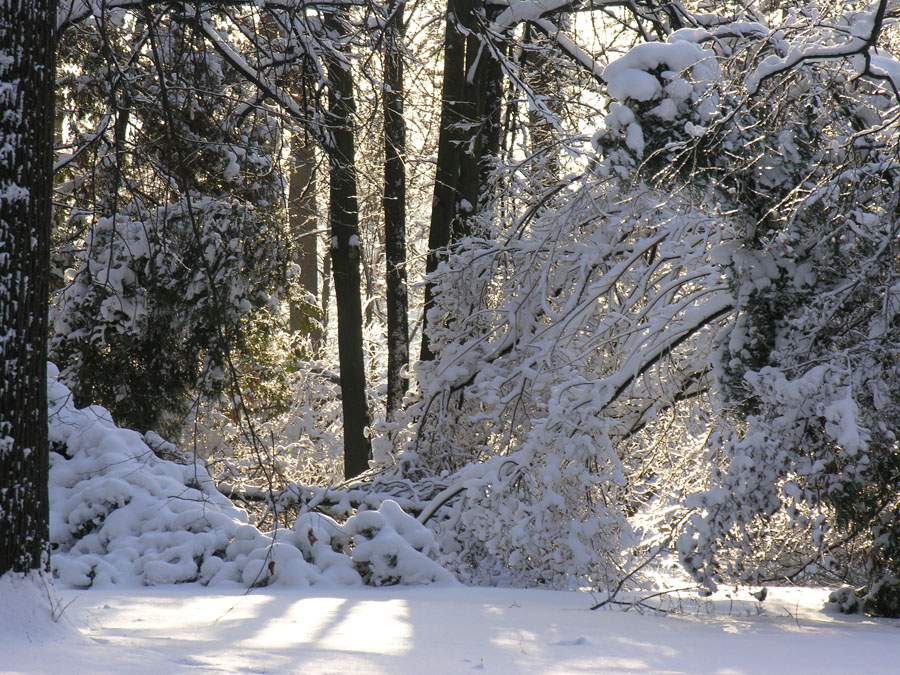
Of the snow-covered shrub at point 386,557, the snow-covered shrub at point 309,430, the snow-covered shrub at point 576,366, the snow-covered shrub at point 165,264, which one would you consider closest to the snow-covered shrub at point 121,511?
the snow-covered shrub at point 386,557

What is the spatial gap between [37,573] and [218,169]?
21.6 feet

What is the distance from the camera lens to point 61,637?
120 inches

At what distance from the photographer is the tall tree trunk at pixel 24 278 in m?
3.24

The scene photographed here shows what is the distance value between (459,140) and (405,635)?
6376 millimetres

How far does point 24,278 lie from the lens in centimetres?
333

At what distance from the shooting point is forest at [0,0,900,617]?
13.8ft

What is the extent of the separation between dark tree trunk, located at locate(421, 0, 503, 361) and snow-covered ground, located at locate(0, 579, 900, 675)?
4603 millimetres

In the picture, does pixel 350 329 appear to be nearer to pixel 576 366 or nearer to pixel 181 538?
pixel 576 366

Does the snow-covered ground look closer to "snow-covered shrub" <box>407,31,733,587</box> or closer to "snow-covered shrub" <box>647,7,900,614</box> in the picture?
"snow-covered shrub" <box>647,7,900,614</box>

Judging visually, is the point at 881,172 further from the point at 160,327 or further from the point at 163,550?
the point at 160,327

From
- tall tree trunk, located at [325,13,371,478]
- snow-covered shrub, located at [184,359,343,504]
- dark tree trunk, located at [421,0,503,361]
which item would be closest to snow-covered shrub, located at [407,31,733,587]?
dark tree trunk, located at [421,0,503,361]

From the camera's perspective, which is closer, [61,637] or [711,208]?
[61,637]

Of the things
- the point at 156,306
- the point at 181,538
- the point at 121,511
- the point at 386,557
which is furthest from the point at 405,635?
the point at 156,306

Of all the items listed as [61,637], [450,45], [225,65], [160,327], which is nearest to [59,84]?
[225,65]
